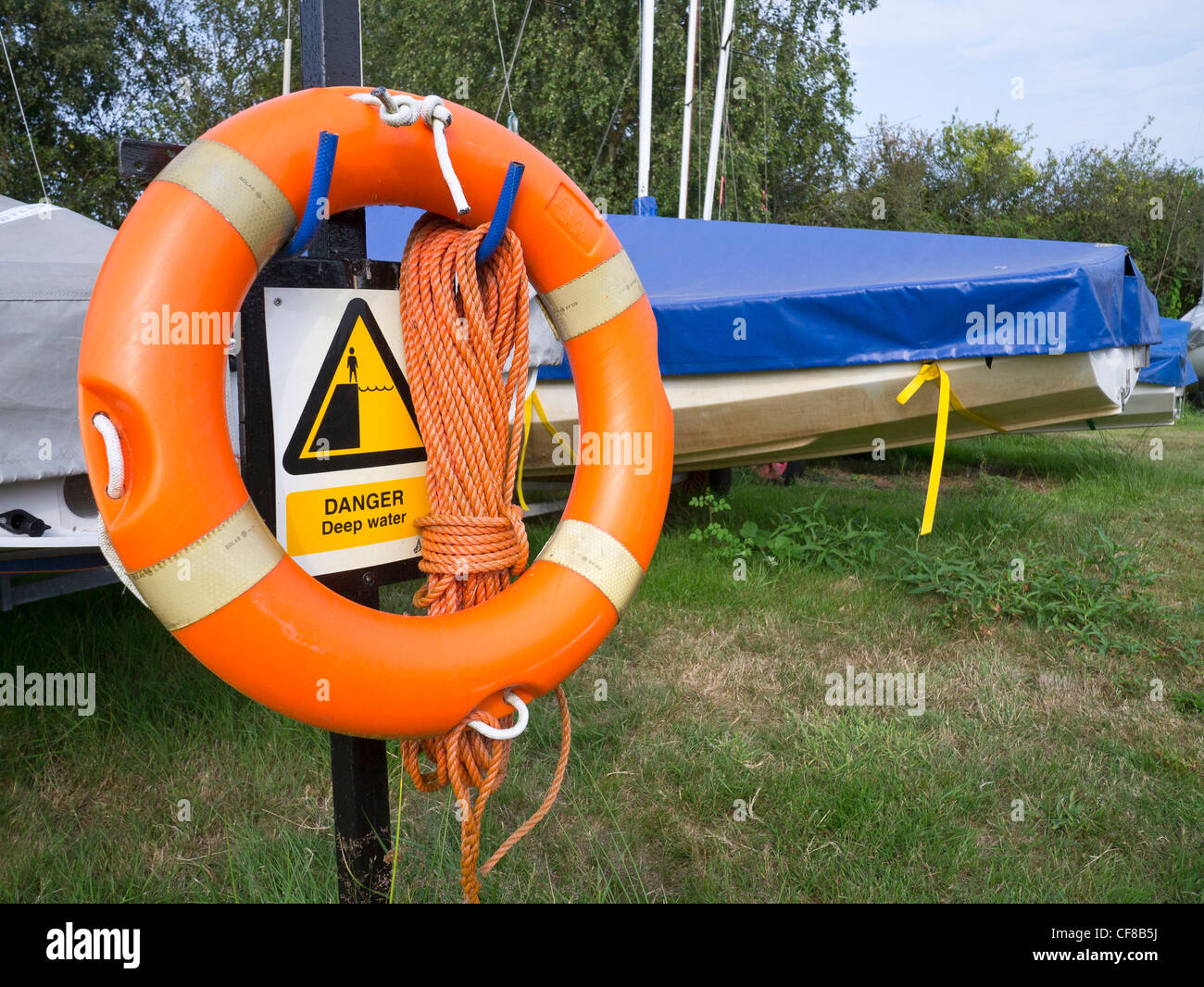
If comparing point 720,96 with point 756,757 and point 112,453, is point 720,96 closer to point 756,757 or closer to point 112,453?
point 756,757

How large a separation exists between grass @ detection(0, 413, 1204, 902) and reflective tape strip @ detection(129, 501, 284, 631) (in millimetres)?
897

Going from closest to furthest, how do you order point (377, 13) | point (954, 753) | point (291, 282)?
point (291, 282), point (954, 753), point (377, 13)

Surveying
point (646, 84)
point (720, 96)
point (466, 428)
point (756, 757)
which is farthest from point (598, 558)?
point (720, 96)

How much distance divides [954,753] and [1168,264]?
17.0 m

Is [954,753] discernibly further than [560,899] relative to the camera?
Yes

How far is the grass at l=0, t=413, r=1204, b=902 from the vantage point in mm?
1875

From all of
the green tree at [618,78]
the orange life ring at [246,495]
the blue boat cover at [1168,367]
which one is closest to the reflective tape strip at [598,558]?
the orange life ring at [246,495]

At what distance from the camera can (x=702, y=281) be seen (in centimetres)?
381

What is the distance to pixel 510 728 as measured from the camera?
1.24 m

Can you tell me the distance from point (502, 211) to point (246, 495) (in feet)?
1.75

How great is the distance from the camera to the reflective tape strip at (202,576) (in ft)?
3.62
